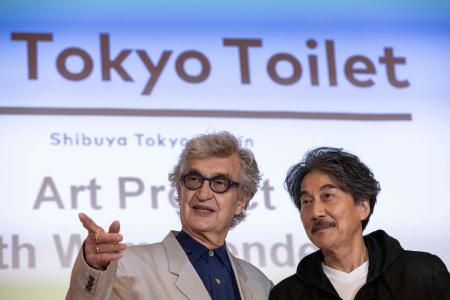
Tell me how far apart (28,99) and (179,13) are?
2.84 feet

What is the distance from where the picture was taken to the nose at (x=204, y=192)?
337 cm

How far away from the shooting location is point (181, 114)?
4.55 metres

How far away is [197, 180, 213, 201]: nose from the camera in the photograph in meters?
3.37

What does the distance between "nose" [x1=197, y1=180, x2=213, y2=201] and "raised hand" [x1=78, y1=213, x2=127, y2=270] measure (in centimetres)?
61

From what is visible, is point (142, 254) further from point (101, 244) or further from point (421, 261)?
point (421, 261)

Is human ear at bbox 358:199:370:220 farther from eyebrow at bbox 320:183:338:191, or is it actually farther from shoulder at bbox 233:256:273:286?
shoulder at bbox 233:256:273:286

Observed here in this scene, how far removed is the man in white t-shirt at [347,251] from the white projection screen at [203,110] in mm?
975

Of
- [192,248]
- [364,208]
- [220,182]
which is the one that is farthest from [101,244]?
[364,208]

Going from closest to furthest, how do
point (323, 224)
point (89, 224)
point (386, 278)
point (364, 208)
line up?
point (89, 224) < point (386, 278) < point (323, 224) < point (364, 208)

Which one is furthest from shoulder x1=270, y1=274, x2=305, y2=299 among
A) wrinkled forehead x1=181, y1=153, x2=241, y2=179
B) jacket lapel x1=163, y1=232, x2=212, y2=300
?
wrinkled forehead x1=181, y1=153, x2=241, y2=179

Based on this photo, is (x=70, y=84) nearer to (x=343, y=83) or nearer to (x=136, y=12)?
(x=136, y=12)

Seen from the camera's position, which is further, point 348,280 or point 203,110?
point 203,110

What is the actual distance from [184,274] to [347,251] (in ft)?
1.88

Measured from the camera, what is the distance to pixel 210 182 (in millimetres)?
3410
